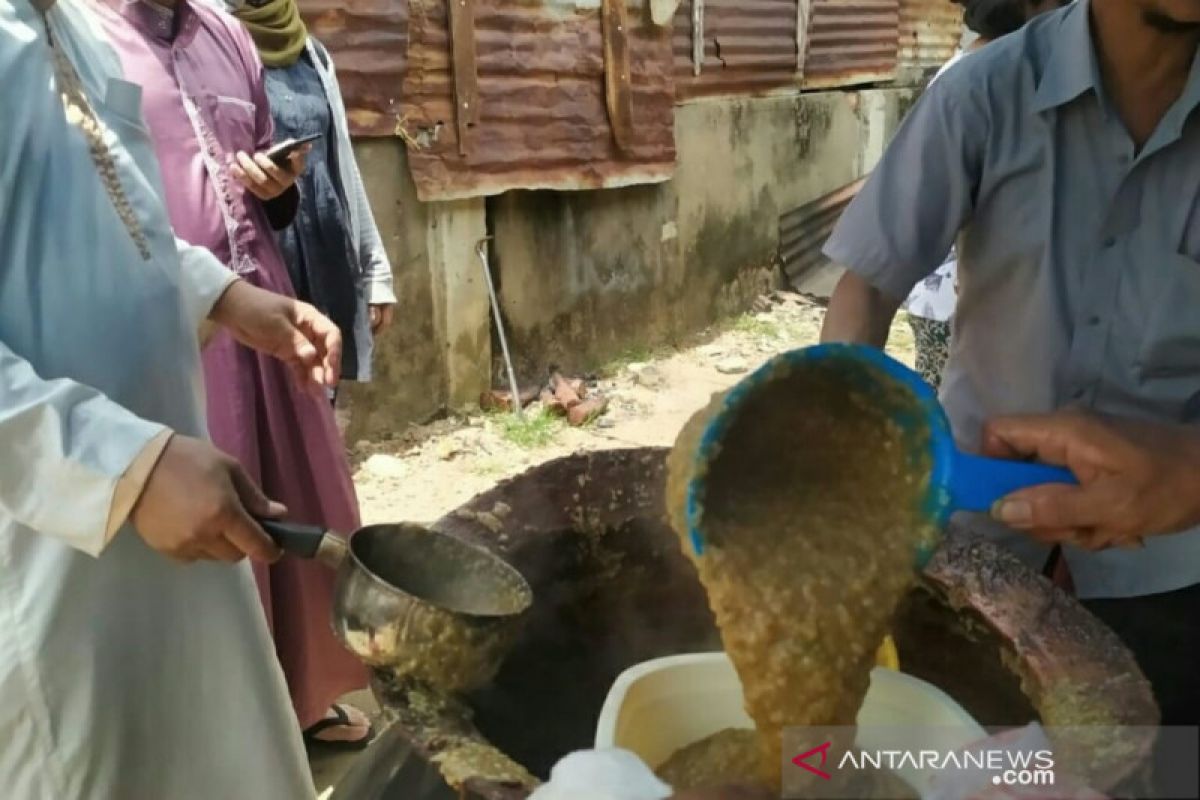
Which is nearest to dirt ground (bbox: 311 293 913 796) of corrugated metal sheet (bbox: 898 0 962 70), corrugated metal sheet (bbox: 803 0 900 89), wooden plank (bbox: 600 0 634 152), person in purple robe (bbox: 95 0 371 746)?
person in purple robe (bbox: 95 0 371 746)

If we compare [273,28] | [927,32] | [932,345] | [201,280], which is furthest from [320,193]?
[927,32]

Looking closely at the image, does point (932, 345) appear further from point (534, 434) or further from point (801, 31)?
point (801, 31)

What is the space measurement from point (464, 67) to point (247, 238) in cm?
263

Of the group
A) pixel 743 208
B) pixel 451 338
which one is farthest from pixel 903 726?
pixel 743 208

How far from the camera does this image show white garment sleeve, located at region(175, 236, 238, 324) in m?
1.74

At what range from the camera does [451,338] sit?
519 centimetres

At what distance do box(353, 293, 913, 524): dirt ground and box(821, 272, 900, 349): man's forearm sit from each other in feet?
6.22

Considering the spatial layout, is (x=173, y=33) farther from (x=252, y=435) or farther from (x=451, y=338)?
(x=451, y=338)

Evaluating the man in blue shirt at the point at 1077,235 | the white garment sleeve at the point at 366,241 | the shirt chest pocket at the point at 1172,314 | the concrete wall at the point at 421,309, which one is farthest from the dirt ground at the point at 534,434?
the shirt chest pocket at the point at 1172,314

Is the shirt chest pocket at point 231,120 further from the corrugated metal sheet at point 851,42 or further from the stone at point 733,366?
the corrugated metal sheet at point 851,42

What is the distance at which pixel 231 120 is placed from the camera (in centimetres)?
251

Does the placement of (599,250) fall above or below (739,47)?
below

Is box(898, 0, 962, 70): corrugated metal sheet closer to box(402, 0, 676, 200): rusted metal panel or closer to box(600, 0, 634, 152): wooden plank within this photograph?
box(402, 0, 676, 200): rusted metal panel

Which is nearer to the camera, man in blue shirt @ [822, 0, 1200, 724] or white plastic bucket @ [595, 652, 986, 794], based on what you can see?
white plastic bucket @ [595, 652, 986, 794]
